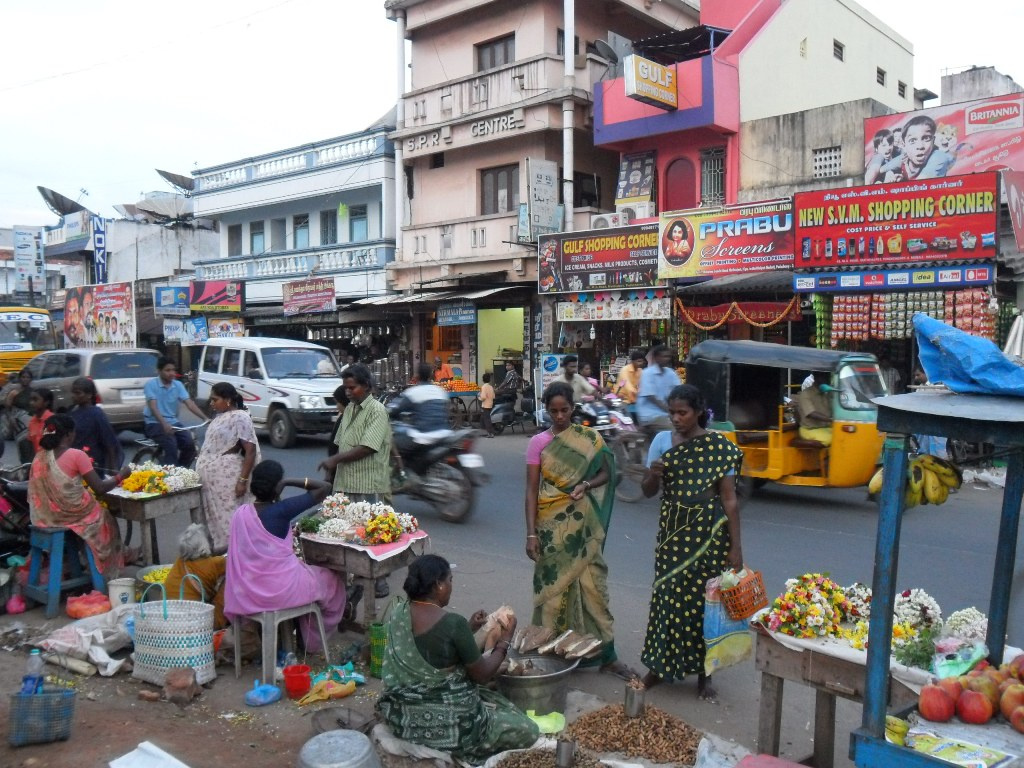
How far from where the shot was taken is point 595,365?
1920 cm

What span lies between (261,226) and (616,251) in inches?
557

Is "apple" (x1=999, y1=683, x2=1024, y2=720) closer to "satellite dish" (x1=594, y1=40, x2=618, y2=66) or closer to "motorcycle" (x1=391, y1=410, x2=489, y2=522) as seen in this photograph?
"motorcycle" (x1=391, y1=410, x2=489, y2=522)

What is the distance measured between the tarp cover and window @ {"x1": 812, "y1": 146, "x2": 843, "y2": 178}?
14.2 metres

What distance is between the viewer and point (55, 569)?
247 inches

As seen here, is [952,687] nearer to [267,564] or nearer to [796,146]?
[267,564]

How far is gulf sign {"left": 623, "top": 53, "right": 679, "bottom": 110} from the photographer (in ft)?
52.6

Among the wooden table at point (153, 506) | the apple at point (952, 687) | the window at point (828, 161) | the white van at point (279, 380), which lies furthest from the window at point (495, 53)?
the apple at point (952, 687)

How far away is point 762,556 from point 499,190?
1481 centimetres

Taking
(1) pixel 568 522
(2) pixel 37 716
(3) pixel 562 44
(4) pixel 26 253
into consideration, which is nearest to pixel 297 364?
(3) pixel 562 44

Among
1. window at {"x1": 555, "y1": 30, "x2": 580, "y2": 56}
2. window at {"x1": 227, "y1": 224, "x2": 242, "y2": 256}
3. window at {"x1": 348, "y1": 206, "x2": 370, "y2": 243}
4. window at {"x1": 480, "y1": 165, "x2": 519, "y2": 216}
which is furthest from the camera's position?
window at {"x1": 227, "y1": 224, "x2": 242, "y2": 256}

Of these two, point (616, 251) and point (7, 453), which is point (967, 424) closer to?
point (616, 251)

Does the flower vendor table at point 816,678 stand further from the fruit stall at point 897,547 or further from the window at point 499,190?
the window at point 499,190

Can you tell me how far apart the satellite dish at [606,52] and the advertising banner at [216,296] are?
490 inches

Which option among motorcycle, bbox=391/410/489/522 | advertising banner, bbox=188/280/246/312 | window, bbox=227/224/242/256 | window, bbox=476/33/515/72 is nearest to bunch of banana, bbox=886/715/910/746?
motorcycle, bbox=391/410/489/522
